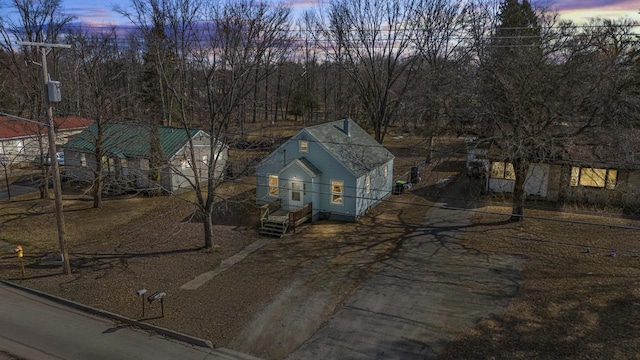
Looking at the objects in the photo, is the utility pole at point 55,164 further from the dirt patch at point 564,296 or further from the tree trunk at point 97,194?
the dirt patch at point 564,296

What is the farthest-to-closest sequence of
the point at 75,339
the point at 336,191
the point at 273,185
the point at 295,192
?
the point at 273,185 → the point at 295,192 → the point at 336,191 → the point at 75,339

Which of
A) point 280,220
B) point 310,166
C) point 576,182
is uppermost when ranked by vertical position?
point 310,166

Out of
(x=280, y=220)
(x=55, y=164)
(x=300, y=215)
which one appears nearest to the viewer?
(x=55, y=164)

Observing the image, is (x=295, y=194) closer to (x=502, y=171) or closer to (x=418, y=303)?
(x=418, y=303)

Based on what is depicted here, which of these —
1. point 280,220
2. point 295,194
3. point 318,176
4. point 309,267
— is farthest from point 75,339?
point 318,176

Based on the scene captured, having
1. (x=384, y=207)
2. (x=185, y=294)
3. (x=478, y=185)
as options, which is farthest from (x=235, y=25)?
(x=478, y=185)

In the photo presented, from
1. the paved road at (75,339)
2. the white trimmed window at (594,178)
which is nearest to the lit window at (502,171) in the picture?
the white trimmed window at (594,178)

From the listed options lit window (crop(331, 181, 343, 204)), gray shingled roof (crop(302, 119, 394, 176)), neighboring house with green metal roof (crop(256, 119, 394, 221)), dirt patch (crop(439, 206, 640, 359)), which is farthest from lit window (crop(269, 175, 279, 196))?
dirt patch (crop(439, 206, 640, 359))

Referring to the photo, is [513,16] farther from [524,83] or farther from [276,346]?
[276,346]
